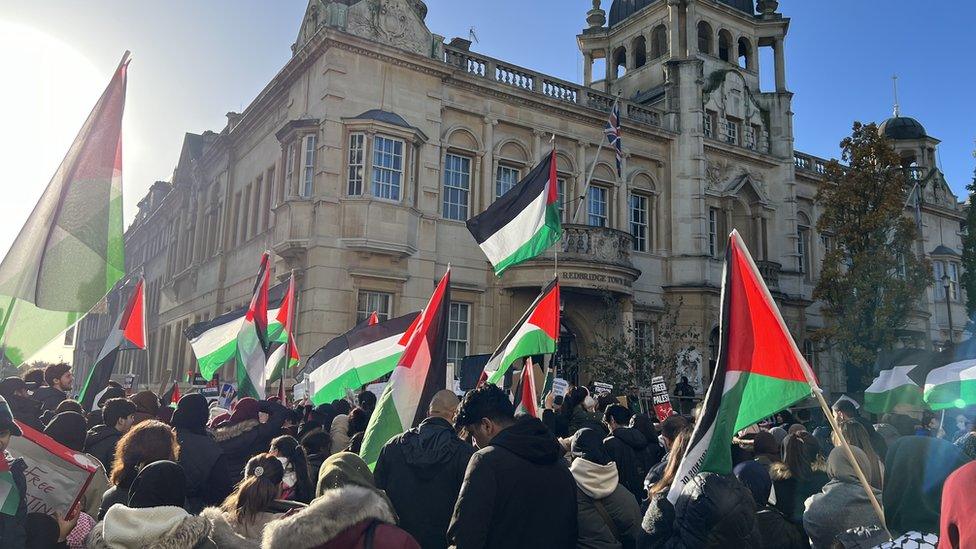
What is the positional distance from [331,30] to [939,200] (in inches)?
1327

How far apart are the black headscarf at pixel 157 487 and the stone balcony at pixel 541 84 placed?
756 inches

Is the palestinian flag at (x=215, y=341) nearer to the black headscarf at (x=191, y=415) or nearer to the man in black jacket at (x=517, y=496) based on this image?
the black headscarf at (x=191, y=415)

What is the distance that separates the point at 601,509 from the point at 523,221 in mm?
7467

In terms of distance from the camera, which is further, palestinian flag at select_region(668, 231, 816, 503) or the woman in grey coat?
the woman in grey coat

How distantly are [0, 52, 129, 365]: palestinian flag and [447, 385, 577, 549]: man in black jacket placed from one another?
3.16 metres

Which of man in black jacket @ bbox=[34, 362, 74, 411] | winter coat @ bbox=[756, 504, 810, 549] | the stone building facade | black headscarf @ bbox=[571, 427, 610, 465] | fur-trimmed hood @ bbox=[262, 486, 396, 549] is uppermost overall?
the stone building facade

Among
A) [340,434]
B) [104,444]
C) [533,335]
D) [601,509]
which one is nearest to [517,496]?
[601,509]

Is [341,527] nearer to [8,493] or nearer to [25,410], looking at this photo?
[8,493]

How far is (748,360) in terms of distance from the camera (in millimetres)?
4332

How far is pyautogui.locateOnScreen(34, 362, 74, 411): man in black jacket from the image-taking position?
347 inches

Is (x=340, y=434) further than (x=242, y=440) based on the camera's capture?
Yes

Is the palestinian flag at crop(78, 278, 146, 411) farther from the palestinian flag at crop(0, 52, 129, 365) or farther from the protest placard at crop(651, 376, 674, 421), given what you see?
the protest placard at crop(651, 376, 674, 421)

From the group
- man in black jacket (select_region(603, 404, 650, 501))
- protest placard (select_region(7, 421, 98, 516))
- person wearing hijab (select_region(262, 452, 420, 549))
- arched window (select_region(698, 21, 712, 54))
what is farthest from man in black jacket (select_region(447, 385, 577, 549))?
arched window (select_region(698, 21, 712, 54))

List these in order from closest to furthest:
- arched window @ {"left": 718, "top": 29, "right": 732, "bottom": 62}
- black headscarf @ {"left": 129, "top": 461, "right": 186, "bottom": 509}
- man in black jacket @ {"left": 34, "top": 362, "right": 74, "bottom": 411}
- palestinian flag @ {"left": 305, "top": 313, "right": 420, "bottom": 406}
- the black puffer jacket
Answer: the black puffer jacket, black headscarf @ {"left": 129, "top": 461, "right": 186, "bottom": 509}, man in black jacket @ {"left": 34, "top": 362, "right": 74, "bottom": 411}, palestinian flag @ {"left": 305, "top": 313, "right": 420, "bottom": 406}, arched window @ {"left": 718, "top": 29, "right": 732, "bottom": 62}
